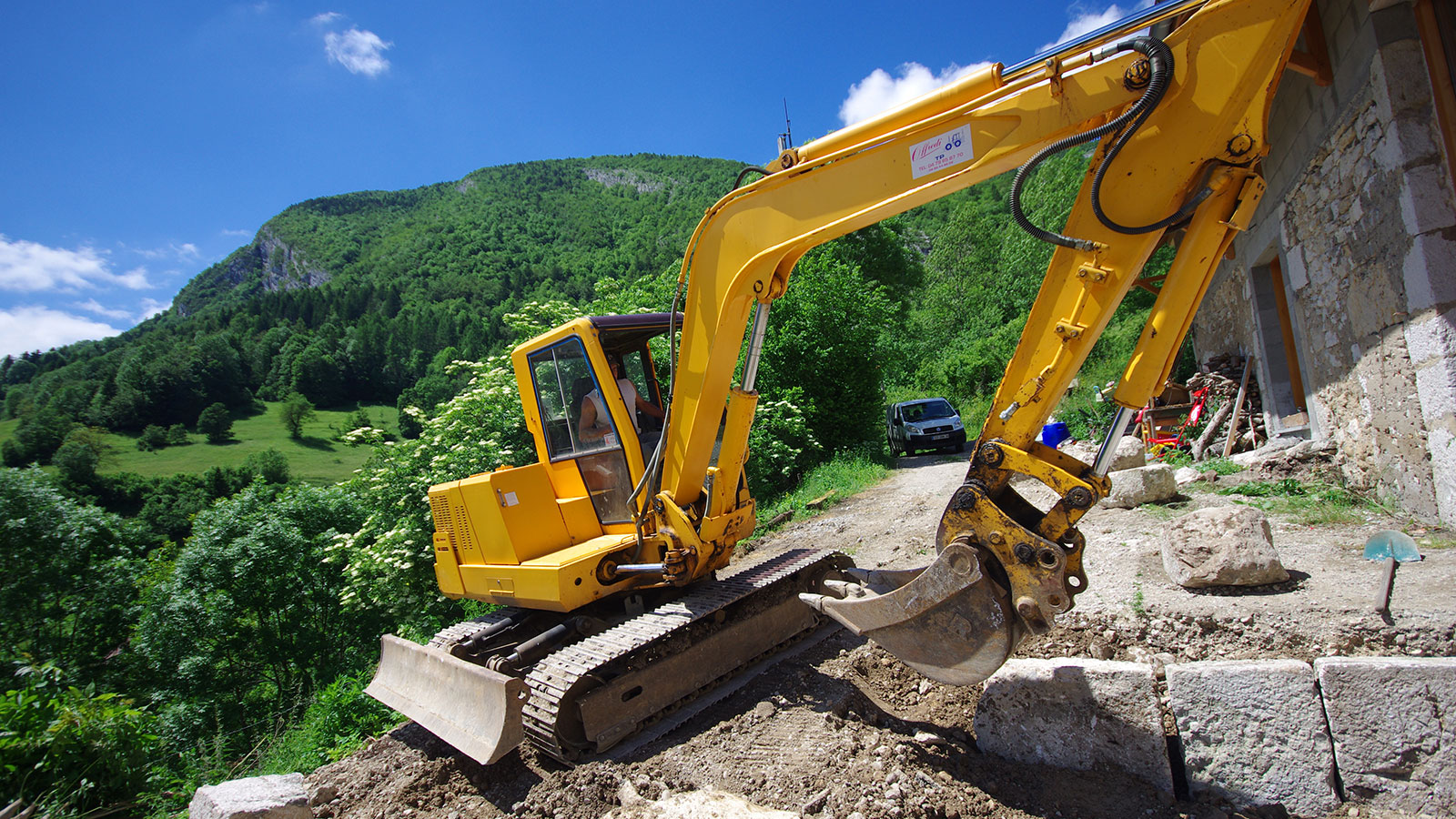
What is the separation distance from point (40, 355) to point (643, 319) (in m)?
119

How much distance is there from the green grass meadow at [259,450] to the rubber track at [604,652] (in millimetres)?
56267

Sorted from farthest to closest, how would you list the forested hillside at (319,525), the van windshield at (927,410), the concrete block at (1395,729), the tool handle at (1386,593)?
the van windshield at (927,410), the forested hillside at (319,525), the tool handle at (1386,593), the concrete block at (1395,729)

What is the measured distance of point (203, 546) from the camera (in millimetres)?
17484

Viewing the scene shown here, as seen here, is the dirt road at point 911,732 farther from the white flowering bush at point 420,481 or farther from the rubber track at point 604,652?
the white flowering bush at point 420,481

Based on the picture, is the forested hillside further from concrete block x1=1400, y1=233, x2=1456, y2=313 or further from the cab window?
concrete block x1=1400, y1=233, x2=1456, y2=313

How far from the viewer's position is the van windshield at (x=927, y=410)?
1812cm

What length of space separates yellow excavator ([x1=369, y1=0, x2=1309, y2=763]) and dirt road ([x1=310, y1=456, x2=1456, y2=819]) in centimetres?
34

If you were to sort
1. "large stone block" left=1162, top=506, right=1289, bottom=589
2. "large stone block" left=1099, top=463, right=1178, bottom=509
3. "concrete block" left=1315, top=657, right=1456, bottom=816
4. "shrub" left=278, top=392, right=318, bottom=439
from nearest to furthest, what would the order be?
"concrete block" left=1315, top=657, right=1456, bottom=816 < "large stone block" left=1162, top=506, right=1289, bottom=589 < "large stone block" left=1099, top=463, right=1178, bottom=509 < "shrub" left=278, top=392, right=318, bottom=439

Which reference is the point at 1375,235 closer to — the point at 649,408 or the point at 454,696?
the point at 649,408

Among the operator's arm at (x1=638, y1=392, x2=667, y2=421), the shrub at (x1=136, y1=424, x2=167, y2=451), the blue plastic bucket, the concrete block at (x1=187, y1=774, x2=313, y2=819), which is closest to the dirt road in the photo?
the concrete block at (x1=187, y1=774, x2=313, y2=819)

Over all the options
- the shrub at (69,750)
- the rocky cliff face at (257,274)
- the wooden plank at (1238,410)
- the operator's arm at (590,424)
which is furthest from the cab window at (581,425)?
the rocky cliff face at (257,274)

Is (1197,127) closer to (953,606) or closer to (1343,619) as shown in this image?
(953,606)

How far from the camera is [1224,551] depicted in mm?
4457

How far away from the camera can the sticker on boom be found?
321 centimetres
